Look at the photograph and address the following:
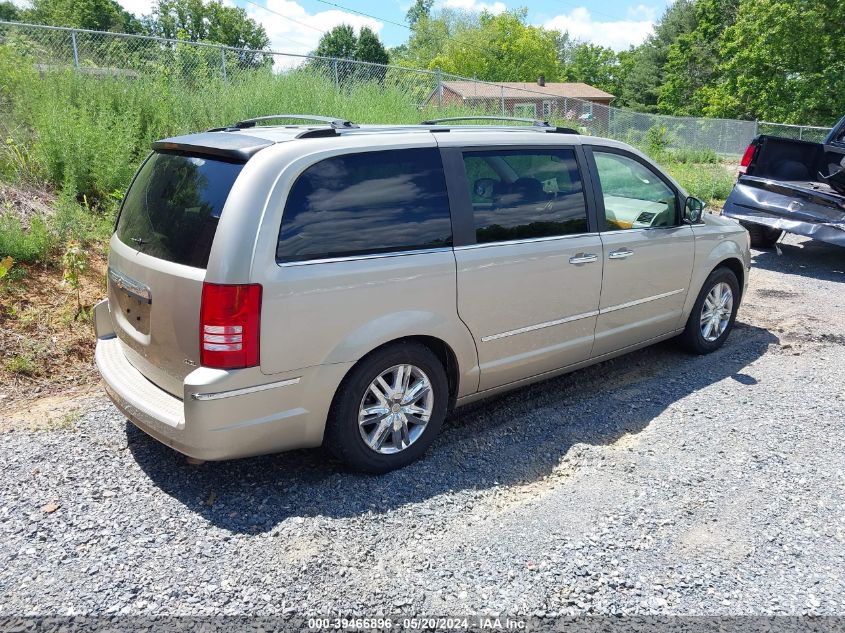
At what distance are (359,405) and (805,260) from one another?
882 centimetres

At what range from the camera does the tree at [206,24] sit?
262 feet

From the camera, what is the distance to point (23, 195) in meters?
7.00

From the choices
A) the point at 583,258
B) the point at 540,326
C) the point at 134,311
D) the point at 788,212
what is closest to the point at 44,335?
the point at 134,311

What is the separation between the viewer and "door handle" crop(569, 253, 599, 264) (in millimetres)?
4426

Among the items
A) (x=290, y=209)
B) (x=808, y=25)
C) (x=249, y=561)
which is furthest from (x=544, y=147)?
(x=808, y=25)

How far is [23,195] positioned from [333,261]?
5251 mm

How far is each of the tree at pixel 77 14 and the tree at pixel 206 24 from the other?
3.95m

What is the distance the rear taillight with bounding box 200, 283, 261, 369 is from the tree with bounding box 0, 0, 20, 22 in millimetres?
92228

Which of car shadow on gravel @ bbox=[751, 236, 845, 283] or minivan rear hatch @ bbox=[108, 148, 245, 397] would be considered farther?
car shadow on gravel @ bbox=[751, 236, 845, 283]

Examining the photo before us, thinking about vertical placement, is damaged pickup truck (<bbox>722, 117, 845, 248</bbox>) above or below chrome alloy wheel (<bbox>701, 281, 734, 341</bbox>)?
above

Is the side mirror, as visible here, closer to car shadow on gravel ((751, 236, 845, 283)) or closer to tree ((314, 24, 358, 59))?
car shadow on gravel ((751, 236, 845, 283))

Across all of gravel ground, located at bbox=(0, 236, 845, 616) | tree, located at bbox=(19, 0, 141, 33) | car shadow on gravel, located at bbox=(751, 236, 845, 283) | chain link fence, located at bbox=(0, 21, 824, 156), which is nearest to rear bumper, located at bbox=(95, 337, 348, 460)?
gravel ground, located at bbox=(0, 236, 845, 616)

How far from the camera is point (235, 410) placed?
3184mm

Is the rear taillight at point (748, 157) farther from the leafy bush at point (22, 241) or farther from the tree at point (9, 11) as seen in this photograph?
the tree at point (9, 11)
